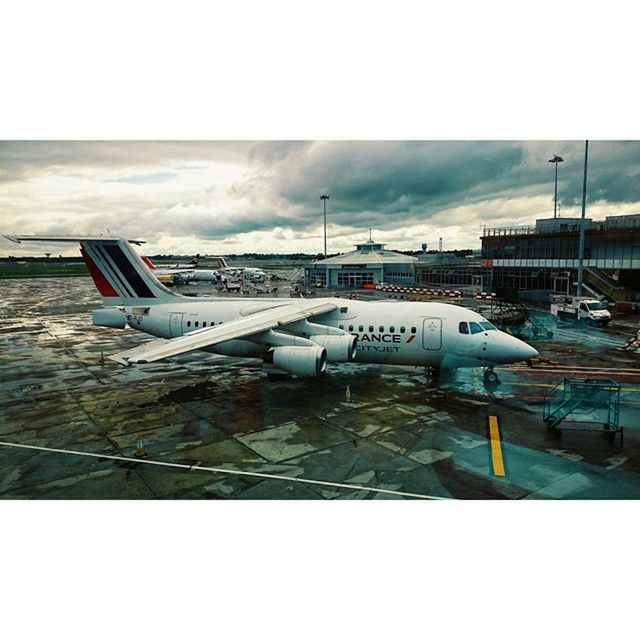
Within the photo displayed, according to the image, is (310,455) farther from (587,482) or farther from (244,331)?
(587,482)

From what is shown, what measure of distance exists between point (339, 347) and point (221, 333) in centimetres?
591

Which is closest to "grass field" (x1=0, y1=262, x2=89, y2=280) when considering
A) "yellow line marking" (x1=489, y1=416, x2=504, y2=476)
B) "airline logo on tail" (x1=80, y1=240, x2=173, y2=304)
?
"airline logo on tail" (x1=80, y1=240, x2=173, y2=304)

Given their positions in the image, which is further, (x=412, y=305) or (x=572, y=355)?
(x=572, y=355)

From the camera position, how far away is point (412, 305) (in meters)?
24.5

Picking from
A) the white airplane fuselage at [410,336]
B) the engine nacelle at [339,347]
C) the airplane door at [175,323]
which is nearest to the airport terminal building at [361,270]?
the airplane door at [175,323]

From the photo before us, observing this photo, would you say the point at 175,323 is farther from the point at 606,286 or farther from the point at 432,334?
the point at 606,286

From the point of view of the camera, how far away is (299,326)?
75.8ft

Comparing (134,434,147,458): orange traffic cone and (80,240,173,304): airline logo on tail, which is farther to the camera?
(80,240,173,304): airline logo on tail

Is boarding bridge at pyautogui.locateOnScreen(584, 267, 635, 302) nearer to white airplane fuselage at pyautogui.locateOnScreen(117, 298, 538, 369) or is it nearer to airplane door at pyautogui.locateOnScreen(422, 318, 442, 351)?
white airplane fuselage at pyautogui.locateOnScreen(117, 298, 538, 369)

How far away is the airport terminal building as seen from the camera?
7944 cm

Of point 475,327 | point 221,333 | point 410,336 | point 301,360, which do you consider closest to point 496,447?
point 475,327

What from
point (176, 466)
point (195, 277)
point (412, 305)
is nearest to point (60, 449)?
point (176, 466)

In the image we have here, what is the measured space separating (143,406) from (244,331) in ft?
20.6

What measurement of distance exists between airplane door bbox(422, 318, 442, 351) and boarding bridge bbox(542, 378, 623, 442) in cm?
565
